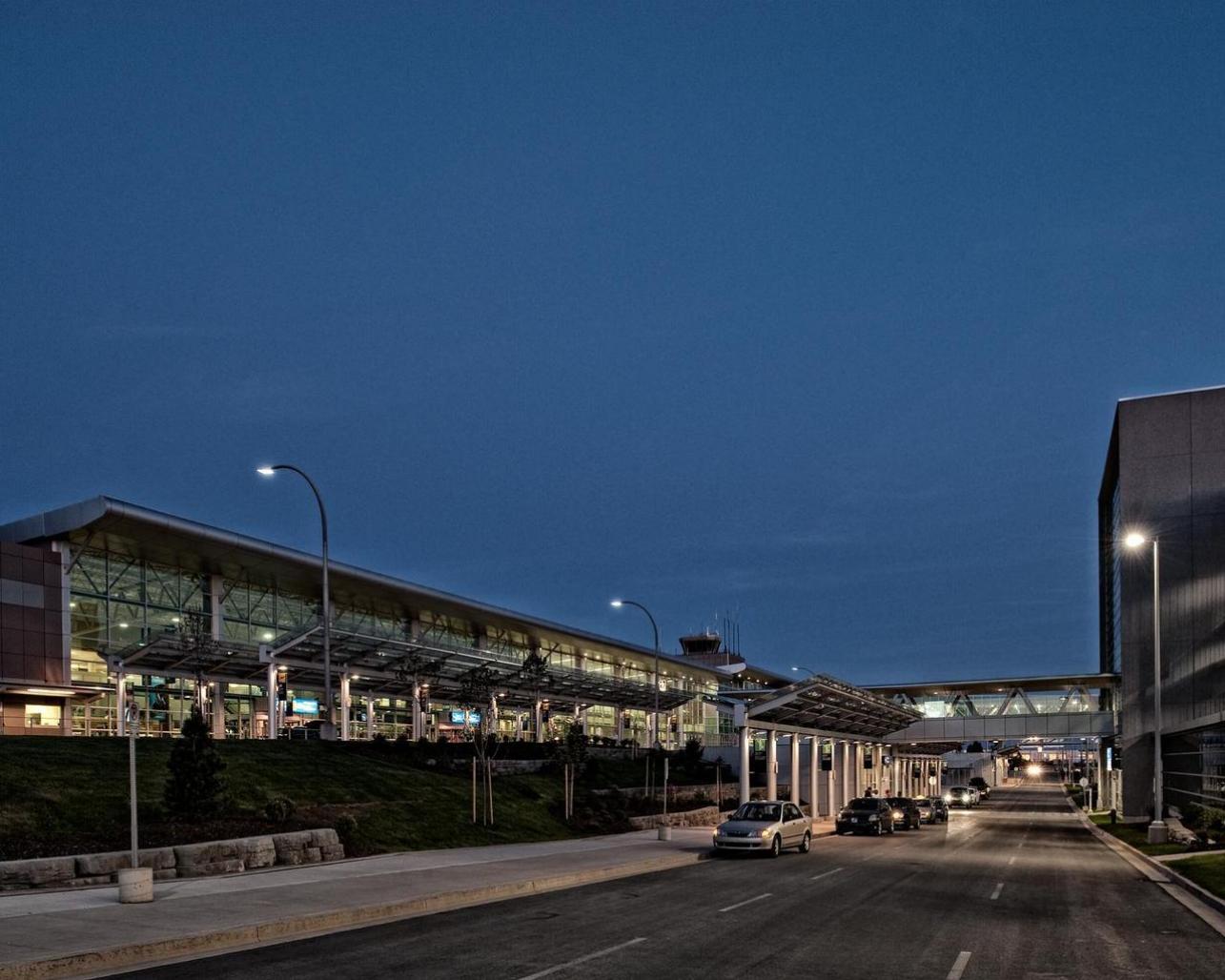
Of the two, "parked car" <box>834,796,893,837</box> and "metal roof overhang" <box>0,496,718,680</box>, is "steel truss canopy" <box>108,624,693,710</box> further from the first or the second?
"parked car" <box>834,796,893,837</box>

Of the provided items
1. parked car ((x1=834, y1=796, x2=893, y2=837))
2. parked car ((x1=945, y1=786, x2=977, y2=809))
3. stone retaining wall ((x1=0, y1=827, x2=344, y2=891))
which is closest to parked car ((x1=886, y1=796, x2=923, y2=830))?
parked car ((x1=834, y1=796, x2=893, y2=837))

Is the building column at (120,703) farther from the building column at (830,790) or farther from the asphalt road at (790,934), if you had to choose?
the building column at (830,790)

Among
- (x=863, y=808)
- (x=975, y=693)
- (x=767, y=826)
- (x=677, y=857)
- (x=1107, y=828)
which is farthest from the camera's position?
(x=975, y=693)

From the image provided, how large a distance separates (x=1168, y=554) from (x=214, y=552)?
51119 millimetres

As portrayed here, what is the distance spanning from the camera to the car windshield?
34312mm

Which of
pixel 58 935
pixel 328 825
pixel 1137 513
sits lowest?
pixel 328 825

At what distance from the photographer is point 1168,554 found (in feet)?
216

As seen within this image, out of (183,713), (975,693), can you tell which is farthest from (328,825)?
(975,693)

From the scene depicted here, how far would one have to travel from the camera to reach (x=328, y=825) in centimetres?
2781

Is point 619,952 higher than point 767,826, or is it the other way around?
point 619,952

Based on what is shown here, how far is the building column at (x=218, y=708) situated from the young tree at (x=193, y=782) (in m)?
33.0

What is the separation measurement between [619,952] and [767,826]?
749 inches

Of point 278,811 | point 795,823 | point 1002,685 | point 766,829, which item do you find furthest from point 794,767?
point 1002,685

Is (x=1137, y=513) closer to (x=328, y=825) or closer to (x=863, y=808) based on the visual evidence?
(x=863, y=808)
